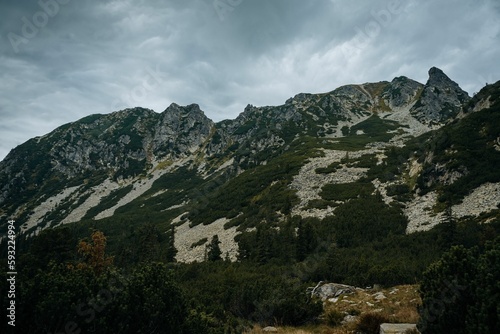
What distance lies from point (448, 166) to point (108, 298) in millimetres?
42343

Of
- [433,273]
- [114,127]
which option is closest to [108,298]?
[433,273]

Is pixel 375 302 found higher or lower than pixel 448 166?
lower

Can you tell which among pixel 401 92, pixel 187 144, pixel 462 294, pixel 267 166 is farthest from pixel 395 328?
pixel 401 92

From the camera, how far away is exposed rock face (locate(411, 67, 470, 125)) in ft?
417

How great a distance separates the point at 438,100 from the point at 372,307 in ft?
496

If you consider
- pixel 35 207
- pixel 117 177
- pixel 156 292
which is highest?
pixel 117 177

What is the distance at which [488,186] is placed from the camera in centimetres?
3347

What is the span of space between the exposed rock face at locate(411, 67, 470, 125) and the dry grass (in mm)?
117906

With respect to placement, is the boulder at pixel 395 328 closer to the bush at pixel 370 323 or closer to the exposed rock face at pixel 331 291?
the bush at pixel 370 323

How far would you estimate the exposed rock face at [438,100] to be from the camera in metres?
127

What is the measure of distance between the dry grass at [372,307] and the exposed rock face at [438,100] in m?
118

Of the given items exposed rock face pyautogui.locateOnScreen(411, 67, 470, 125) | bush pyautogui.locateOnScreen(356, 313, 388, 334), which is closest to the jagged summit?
exposed rock face pyautogui.locateOnScreen(411, 67, 470, 125)

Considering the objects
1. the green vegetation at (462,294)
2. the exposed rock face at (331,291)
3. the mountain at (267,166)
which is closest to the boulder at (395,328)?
the green vegetation at (462,294)

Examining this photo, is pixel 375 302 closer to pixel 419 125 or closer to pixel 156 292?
pixel 156 292
